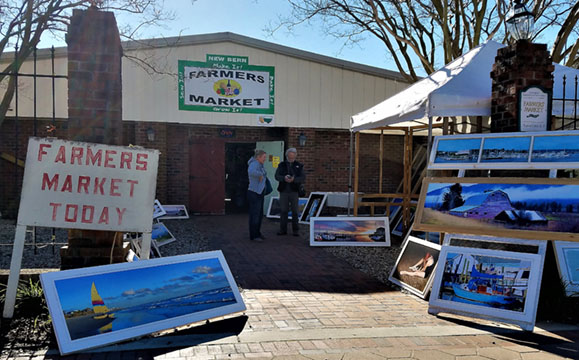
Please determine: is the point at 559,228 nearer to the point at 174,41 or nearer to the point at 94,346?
the point at 94,346

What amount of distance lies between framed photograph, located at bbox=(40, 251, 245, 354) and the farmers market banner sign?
8856 millimetres

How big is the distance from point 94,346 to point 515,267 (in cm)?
340

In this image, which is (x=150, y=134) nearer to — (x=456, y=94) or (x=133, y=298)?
(x=456, y=94)

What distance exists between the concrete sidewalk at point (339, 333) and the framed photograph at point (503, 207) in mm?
816

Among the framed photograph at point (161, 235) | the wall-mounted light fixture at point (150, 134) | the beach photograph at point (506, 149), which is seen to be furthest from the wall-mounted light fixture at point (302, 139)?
the beach photograph at point (506, 149)

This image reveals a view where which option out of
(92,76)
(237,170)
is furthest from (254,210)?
(237,170)

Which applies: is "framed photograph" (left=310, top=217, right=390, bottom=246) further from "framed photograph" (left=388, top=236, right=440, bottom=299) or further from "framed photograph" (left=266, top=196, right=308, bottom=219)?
"framed photograph" (left=266, top=196, right=308, bottom=219)

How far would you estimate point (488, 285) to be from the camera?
3.82m

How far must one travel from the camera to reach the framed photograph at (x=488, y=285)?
3.63 m

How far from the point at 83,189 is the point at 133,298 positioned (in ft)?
3.35

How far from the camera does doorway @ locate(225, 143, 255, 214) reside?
15.2 m

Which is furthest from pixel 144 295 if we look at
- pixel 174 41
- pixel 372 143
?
pixel 372 143

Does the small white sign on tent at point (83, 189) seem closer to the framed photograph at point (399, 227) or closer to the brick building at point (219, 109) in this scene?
the framed photograph at point (399, 227)

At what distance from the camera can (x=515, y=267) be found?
378cm
